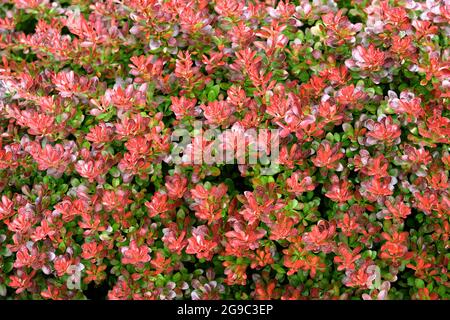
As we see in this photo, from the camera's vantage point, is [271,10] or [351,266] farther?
[271,10]

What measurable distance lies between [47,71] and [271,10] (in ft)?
2.95

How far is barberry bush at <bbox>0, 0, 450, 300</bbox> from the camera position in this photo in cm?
200

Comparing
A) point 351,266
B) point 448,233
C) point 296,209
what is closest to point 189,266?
point 296,209

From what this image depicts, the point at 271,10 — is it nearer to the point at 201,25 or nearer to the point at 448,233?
the point at 201,25

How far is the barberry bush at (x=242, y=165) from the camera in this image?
6.57 feet

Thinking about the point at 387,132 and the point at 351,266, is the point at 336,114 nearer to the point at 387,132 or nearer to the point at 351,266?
the point at 387,132

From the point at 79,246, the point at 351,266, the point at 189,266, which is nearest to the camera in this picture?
the point at 351,266

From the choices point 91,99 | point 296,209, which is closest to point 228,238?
point 296,209

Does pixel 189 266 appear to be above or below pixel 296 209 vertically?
below

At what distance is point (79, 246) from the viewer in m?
2.14

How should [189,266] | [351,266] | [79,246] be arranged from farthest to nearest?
1. [189,266]
2. [79,246]
3. [351,266]

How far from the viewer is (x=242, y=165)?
2.03 meters

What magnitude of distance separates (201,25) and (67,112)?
58 cm

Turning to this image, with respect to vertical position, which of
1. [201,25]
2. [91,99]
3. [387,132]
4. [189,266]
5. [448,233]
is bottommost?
[189,266]
